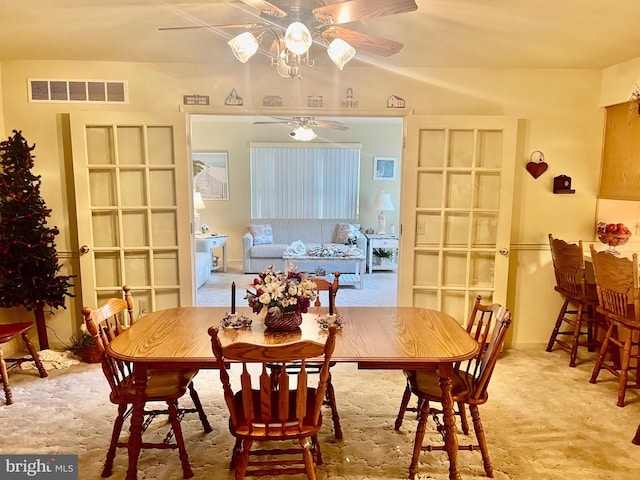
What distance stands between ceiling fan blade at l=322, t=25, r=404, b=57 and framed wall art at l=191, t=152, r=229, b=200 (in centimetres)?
581

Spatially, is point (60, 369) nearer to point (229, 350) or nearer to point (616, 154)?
point (229, 350)

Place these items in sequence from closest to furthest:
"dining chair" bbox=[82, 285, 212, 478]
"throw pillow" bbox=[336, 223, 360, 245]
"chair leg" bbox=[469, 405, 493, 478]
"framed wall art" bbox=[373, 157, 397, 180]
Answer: "dining chair" bbox=[82, 285, 212, 478]
"chair leg" bbox=[469, 405, 493, 478]
"throw pillow" bbox=[336, 223, 360, 245]
"framed wall art" bbox=[373, 157, 397, 180]

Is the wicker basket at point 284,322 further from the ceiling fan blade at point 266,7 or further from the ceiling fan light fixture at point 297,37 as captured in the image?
the ceiling fan blade at point 266,7

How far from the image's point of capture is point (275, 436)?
72.5 inches

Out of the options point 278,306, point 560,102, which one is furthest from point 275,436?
point 560,102

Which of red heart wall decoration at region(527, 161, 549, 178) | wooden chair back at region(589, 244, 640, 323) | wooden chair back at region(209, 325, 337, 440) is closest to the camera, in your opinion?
wooden chair back at region(209, 325, 337, 440)

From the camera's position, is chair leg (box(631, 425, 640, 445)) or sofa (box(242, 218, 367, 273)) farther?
sofa (box(242, 218, 367, 273))

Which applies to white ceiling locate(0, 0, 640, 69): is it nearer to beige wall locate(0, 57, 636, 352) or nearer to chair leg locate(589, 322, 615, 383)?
beige wall locate(0, 57, 636, 352)

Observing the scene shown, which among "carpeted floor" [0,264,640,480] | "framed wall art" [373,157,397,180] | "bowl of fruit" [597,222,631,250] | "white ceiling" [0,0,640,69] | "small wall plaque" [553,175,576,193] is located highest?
"white ceiling" [0,0,640,69]

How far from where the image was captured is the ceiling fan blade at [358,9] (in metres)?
1.75

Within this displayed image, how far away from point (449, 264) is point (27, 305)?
3.41m

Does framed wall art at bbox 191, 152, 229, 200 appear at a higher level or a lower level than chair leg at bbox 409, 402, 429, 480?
higher

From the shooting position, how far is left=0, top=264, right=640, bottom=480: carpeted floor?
227 cm

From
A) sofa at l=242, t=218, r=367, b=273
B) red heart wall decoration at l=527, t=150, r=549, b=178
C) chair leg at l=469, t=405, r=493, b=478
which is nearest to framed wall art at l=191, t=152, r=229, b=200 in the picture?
sofa at l=242, t=218, r=367, b=273
